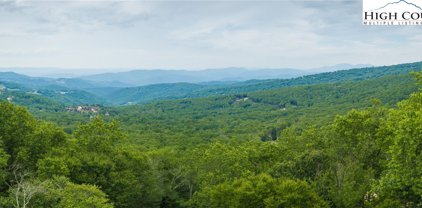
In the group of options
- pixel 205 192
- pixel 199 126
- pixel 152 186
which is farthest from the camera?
pixel 199 126

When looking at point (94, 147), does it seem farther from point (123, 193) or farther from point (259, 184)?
point (259, 184)

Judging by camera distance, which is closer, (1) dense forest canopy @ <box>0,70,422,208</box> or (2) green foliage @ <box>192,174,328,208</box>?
(1) dense forest canopy @ <box>0,70,422,208</box>

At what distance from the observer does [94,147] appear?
39.5 metres

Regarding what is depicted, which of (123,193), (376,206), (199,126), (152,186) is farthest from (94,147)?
(199,126)

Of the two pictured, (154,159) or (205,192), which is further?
(154,159)

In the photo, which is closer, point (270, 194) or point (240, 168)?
point (270, 194)

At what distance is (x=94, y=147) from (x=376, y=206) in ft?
88.4

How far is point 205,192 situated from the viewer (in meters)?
36.7

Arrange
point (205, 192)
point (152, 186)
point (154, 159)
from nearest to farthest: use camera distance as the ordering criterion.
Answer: point (205, 192), point (152, 186), point (154, 159)

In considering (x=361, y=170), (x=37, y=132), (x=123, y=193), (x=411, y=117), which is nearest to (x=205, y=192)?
(x=123, y=193)

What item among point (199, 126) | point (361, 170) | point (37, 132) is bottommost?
point (199, 126)

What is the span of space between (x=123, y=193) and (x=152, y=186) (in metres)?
5.98

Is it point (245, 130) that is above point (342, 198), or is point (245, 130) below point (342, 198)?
below

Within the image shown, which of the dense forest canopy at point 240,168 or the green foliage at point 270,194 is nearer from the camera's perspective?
the dense forest canopy at point 240,168
